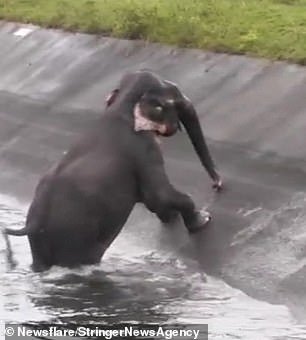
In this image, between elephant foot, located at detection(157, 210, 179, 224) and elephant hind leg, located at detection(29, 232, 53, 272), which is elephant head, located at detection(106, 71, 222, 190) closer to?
elephant foot, located at detection(157, 210, 179, 224)

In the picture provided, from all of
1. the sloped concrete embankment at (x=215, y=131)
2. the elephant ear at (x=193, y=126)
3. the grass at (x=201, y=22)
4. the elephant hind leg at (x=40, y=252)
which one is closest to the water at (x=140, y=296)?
the elephant hind leg at (x=40, y=252)

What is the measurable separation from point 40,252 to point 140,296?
91cm

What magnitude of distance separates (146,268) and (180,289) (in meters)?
0.64

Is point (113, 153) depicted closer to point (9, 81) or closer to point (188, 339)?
point (188, 339)

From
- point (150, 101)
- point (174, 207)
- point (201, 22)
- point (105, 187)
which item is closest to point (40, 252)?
point (105, 187)

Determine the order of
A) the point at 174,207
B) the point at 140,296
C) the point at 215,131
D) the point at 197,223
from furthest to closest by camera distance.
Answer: the point at 215,131
the point at 197,223
the point at 174,207
the point at 140,296

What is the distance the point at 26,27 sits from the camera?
1791 centimetres

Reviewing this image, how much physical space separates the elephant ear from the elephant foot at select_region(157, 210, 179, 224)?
0.60 m

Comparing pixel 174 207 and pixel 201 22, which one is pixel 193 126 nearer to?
pixel 174 207

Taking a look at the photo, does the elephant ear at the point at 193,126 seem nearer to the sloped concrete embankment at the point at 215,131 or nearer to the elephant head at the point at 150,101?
the elephant head at the point at 150,101

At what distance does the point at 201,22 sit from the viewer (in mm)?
14977

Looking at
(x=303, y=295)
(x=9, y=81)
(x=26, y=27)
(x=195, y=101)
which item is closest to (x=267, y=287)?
(x=303, y=295)

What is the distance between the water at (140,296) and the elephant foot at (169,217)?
213 millimetres

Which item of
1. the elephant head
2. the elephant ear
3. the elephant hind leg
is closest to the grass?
the elephant ear
